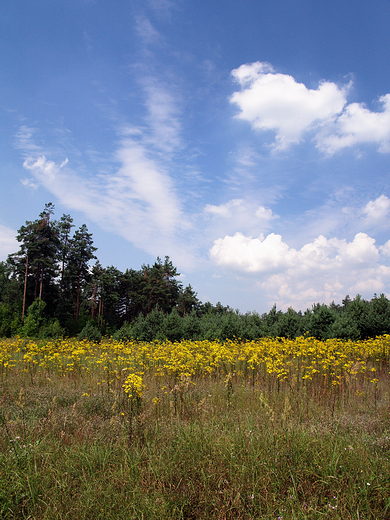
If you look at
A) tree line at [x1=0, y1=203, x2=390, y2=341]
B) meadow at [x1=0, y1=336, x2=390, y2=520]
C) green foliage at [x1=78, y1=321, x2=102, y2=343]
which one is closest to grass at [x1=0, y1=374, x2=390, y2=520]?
meadow at [x1=0, y1=336, x2=390, y2=520]

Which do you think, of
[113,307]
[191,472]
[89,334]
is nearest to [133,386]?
[191,472]

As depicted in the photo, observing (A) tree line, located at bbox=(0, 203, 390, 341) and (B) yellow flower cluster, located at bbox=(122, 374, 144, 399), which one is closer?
(B) yellow flower cluster, located at bbox=(122, 374, 144, 399)

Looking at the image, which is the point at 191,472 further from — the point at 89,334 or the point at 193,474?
the point at 89,334

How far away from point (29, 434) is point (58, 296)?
3375 centimetres

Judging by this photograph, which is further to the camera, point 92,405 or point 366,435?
point 92,405

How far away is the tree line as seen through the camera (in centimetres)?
1666

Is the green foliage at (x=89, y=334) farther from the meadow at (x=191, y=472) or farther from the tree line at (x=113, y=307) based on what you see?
the meadow at (x=191, y=472)

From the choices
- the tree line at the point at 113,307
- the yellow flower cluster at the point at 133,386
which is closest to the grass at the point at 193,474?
the yellow flower cluster at the point at 133,386

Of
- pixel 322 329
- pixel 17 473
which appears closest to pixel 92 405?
pixel 17 473

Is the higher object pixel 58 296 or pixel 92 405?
pixel 58 296

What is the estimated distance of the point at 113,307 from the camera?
4231cm

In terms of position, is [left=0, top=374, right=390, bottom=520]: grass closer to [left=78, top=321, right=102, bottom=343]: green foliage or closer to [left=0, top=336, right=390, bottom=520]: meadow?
[left=0, top=336, right=390, bottom=520]: meadow

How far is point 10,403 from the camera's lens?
482 cm

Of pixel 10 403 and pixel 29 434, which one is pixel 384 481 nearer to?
pixel 29 434
